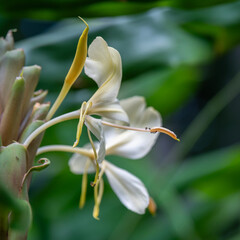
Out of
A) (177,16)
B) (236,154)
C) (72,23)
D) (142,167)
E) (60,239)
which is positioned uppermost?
(177,16)

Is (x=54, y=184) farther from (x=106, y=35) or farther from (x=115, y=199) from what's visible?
(x=106, y=35)

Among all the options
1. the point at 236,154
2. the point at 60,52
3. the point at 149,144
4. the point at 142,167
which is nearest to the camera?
the point at 149,144

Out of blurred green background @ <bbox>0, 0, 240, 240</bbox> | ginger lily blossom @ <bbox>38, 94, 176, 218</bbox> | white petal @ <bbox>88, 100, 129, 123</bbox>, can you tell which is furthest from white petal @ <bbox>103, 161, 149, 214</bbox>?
blurred green background @ <bbox>0, 0, 240, 240</bbox>

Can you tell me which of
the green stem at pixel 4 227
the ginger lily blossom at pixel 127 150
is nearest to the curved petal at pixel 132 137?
the ginger lily blossom at pixel 127 150

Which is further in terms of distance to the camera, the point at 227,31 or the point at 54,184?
the point at 54,184

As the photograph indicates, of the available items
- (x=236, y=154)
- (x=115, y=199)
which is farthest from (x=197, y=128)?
(x=115, y=199)

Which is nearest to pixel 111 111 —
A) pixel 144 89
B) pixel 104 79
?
pixel 104 79
